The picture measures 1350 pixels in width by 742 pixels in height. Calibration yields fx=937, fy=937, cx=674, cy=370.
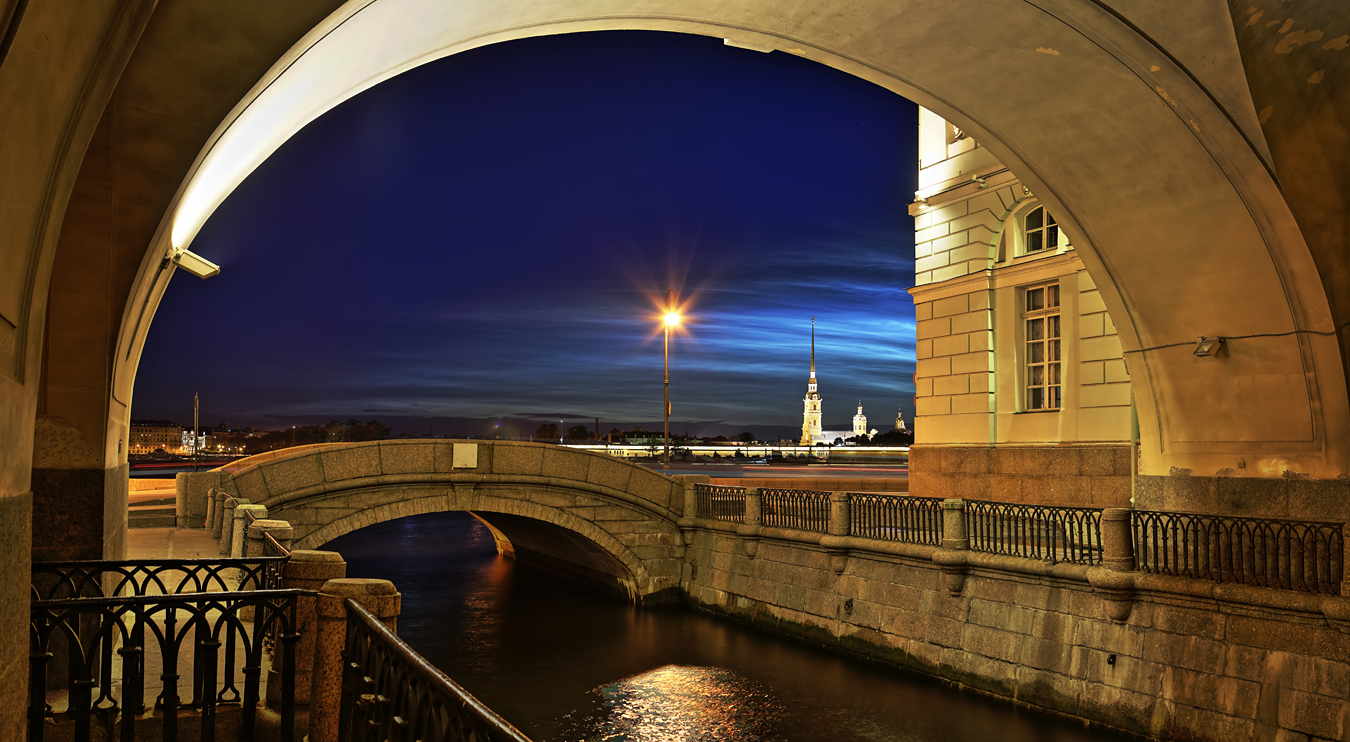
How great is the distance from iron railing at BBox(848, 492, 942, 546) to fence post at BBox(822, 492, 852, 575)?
0.09 metres

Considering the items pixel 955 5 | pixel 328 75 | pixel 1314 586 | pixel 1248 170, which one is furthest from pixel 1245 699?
pixel 328 75

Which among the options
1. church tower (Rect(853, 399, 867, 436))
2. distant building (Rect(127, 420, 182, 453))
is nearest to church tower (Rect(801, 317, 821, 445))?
church tower (Rect(853, 399, 867, 436))

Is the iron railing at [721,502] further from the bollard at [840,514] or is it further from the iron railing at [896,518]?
the iron railing at [896,518]

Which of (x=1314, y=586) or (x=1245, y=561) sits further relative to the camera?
(x=1245, y=561)

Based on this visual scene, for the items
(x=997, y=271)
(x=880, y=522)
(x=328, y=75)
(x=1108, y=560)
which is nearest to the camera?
(x=328, y=75)

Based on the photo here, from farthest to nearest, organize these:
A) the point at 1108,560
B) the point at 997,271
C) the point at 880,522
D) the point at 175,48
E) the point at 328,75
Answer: the point at 997,271 < the point at 880,522 < the point at 1108,560 < the point at 328,75 < the point at 175,48

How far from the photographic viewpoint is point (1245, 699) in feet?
33.0

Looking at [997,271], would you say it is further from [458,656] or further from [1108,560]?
[458,656]

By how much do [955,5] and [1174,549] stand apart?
675 cm

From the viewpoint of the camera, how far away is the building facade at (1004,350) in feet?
52.4

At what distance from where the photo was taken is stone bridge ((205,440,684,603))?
1728 cm

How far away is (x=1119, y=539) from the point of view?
11.5 metres

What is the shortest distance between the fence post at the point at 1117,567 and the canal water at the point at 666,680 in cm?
155

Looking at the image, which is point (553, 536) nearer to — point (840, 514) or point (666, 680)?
point (666, 680)
